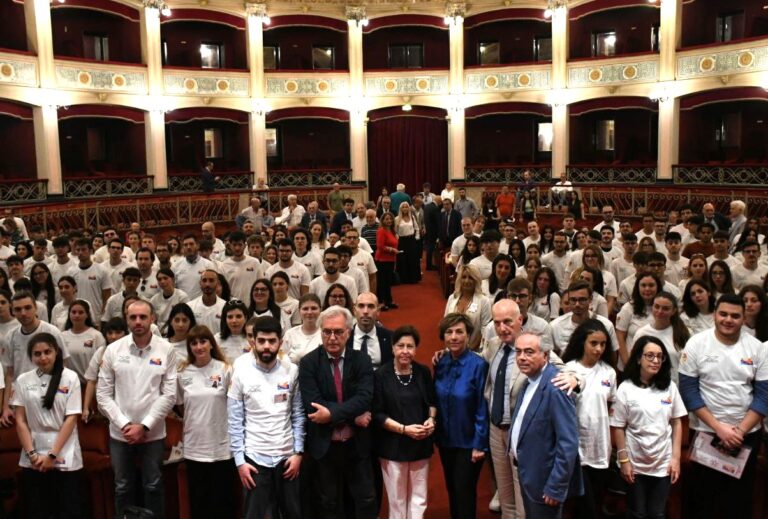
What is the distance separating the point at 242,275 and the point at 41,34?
13.8 m

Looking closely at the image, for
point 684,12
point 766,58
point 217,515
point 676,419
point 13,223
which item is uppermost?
point 684,12

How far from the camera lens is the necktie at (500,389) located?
15.8 feet

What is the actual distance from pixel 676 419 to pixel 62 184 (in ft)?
62.4

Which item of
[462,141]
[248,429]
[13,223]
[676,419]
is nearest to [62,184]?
[13,223]

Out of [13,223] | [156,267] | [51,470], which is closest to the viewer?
[51,470]

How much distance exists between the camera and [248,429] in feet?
15.5

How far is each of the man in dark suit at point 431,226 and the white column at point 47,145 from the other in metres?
10.7

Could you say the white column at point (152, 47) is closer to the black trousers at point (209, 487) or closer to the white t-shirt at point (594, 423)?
the black trousers at point (209, 487)

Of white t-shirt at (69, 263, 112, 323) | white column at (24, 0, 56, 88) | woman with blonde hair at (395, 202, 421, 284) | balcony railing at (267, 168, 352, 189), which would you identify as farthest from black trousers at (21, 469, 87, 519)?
balcony railing at (267, 168, 352, 189)

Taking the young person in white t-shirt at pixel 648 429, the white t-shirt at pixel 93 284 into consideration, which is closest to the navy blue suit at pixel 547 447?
the young person in white t-shirt at pixel 648 429

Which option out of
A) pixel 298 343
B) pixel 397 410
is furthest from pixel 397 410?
pixel 298 343

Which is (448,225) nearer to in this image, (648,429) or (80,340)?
(80,340)

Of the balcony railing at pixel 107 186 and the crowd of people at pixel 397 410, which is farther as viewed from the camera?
the balcony railing at pixel 107 186

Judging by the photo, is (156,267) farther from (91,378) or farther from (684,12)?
(684,12)
